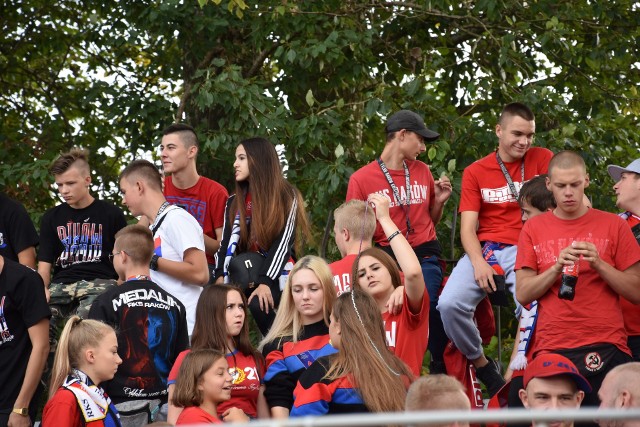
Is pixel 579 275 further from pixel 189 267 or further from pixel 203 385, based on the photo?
pixel 189 267

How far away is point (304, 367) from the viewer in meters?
6.39

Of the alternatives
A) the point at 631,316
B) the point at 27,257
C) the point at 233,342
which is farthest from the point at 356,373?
the point at 27,257

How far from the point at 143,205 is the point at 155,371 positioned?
136 cm

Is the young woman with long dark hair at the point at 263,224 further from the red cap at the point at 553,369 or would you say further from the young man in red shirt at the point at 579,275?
the red cap at the point at 553,369

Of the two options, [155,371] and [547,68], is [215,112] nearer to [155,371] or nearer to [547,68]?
[547,68]

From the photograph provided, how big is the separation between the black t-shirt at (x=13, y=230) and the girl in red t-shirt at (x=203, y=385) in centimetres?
246

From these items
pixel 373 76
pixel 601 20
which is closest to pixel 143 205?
pixel 373 76

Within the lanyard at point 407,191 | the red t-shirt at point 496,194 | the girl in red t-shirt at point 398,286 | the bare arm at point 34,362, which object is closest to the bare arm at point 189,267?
the bare arm at point 34,362

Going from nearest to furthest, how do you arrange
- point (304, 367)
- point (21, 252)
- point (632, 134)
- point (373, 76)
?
point (304, 367) → point (21, 252) → point (632, 134) → point (373, 76)

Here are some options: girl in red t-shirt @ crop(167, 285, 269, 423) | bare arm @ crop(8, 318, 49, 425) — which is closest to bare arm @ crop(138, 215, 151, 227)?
bare arm @ crop(8, 318, 49, 425)

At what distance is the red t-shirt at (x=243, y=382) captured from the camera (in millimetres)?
6441

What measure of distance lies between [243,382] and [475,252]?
1.87 m

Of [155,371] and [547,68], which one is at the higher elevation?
[547,68]

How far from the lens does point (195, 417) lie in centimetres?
580
